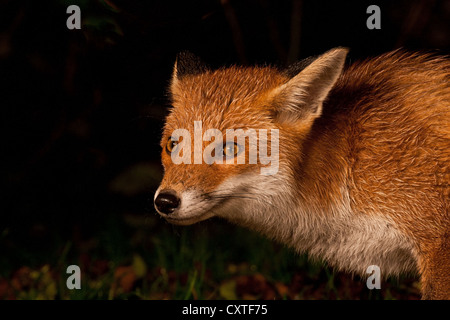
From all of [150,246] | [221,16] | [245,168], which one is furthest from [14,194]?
[245,168]

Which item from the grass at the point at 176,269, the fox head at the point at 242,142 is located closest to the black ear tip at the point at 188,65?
the fox head at the point at 242,142

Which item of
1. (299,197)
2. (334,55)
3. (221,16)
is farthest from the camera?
(221,16)

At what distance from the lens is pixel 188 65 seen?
4.17 metres

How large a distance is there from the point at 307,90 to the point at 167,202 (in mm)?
1174

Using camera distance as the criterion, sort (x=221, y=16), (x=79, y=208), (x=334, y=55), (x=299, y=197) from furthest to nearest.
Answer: (x=79, y=208)
(x=221, y=16)
(x=299, y=197)
(x=334, y=55)

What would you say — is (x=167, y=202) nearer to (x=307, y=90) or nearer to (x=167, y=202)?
(x=167, y=202)

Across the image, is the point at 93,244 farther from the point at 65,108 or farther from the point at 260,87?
the point at 260,87

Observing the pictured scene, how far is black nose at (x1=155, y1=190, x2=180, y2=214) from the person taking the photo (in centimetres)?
333

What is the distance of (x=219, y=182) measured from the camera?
11.5ft

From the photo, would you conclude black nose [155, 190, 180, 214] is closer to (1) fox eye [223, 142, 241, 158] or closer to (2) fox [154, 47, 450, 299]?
(2) fox [154, 47, 450, 299]

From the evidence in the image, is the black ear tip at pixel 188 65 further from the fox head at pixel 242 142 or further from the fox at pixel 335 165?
the fox head at pixel 242 142

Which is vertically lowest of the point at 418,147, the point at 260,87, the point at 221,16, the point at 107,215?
the point at 107,215

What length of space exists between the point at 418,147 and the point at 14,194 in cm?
400

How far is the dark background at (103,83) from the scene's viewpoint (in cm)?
516
